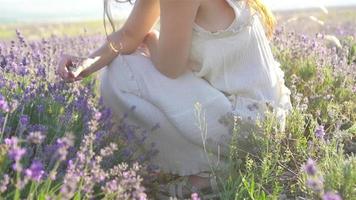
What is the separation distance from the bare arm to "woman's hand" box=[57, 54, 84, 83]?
5.0 inches

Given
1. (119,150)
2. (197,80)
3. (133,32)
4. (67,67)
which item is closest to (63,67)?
(67,67)

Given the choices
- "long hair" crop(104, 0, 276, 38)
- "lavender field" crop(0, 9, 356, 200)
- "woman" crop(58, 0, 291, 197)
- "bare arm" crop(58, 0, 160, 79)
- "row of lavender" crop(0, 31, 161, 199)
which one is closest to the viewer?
"lavender field" crop(0, 9, 356, 200)

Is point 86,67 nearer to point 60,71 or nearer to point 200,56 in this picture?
point 60,71

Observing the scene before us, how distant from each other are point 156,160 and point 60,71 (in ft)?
2.09

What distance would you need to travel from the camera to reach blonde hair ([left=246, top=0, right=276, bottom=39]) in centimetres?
308

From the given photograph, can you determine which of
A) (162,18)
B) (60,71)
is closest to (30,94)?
(60,71)

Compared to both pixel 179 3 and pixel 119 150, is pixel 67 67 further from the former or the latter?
pixel 179 3

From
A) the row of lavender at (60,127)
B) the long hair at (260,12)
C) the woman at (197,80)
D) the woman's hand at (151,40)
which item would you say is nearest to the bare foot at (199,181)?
the woman at (197,80)

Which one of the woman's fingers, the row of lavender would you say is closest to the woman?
the woman's fingers

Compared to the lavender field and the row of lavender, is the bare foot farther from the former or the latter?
the row of lavender

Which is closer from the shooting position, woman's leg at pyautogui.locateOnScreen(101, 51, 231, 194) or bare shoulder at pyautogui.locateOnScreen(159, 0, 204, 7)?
bare shoulder at pyautogui.locateOnScreen(159, 0, 204, 7)

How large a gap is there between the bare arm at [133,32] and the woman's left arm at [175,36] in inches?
9.1

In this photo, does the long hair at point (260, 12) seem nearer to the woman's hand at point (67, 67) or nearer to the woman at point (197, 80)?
the woman at point (197, 80)

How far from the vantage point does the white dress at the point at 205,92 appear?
2.92 meters
